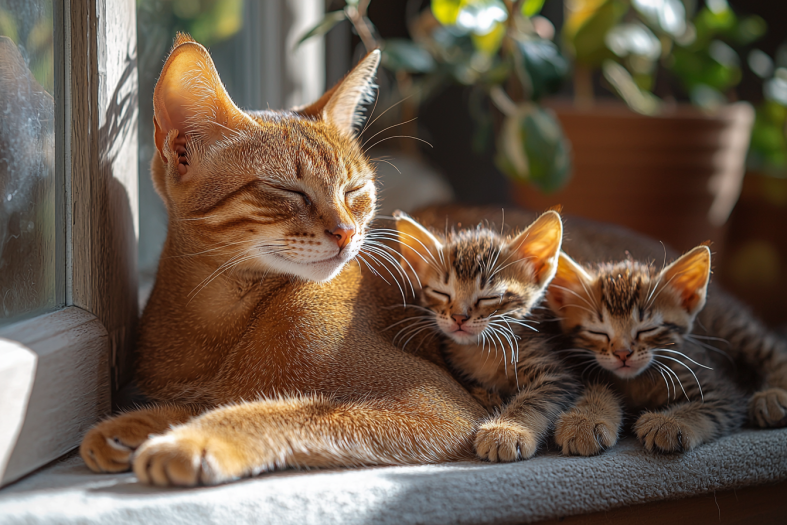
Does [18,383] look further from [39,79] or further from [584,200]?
[584,200]

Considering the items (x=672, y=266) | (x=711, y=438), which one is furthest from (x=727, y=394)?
(x=672, y=266)

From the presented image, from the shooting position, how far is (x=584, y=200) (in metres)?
2.22

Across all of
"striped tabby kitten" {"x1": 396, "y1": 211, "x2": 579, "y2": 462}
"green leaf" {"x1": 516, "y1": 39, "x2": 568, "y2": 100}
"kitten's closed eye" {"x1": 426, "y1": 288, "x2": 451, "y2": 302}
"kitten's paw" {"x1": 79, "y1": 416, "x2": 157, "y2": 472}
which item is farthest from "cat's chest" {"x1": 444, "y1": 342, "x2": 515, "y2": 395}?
"green leaf" {"x1": 516, "y1": 39, "x2": 568, "y2": 100}

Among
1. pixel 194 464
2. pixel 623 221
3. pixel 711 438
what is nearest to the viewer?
pixel 194 464

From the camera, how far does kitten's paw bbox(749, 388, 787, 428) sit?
1.12m

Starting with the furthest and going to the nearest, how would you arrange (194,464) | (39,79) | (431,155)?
(431,155), (39,79), (194,464)

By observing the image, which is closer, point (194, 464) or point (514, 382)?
point (194, 464)

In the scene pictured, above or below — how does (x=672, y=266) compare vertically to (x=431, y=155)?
above

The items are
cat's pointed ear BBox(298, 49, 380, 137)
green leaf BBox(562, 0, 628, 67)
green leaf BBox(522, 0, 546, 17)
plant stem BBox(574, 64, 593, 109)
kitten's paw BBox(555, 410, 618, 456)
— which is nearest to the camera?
kitten's paw BBox(555, 410, 618, 456)

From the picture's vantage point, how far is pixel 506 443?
94 cm

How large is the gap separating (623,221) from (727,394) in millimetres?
1170

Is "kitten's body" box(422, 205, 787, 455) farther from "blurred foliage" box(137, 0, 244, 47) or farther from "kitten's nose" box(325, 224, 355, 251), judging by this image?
"blurred foliage" box(137, 0, 244, 47)

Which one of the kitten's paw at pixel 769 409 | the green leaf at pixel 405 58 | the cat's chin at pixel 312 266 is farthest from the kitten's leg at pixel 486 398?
the green leaf at pixel 405 58

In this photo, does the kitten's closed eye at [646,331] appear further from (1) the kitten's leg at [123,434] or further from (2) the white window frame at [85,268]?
(2) the white window frame at [85,268]
